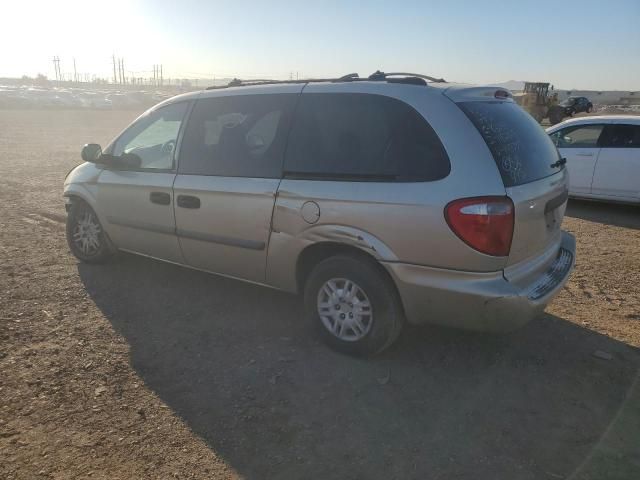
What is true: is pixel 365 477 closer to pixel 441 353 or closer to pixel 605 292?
pixel 441 353

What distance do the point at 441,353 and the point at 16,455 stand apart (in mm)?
2627

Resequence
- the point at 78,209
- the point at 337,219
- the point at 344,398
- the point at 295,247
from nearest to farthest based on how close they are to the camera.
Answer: the point at 344,398, the point at 337,219, the point at 295,247, the point at 78,209

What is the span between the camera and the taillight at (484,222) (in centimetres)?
278

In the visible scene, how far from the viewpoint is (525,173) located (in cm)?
307

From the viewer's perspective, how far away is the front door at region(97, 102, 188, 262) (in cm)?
429

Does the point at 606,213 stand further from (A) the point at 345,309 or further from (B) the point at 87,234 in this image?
(B) the point at 87,234

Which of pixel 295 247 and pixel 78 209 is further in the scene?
pixel 78 209

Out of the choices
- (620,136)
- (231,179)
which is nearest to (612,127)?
(620,136)

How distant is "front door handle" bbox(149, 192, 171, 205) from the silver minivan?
19 mm

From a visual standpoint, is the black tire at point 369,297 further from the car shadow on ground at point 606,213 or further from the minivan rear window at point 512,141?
the car shadow on ground at point 606,213

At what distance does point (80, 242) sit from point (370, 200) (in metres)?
3.58

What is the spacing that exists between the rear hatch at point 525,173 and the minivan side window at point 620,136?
524cm

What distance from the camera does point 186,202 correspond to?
4.06 metres

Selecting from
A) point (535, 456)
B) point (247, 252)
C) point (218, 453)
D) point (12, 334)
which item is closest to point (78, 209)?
point (12, 334)
